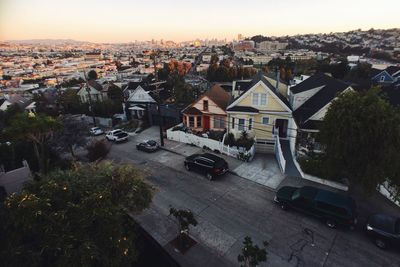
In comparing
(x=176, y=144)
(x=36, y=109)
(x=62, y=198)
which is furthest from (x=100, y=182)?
(x=36, y=109)

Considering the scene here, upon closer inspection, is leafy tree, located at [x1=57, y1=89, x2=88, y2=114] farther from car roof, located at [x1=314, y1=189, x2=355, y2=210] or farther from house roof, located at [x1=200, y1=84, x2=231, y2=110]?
car roof, located at [x1=314, y1=189, x2=355, y2=210]

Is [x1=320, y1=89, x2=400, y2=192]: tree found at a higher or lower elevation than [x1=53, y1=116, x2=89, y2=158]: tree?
higher

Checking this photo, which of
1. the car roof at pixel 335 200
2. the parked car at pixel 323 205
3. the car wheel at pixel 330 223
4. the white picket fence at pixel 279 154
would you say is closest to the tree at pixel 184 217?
the parked car at pixel 323 205

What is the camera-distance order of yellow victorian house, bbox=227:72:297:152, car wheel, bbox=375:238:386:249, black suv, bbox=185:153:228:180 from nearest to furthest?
car wheel, bbox=375:238:386:249, black suv, bbox=185:153:228:180, yellow victorian house, bbox=227:72:297:152

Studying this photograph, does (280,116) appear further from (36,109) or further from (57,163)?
(36,109)

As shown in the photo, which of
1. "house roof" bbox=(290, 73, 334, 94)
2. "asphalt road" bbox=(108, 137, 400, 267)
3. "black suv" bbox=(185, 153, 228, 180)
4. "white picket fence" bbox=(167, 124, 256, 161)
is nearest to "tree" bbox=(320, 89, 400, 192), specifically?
"asphalt road" bbox=(108, 137, 400, 267)

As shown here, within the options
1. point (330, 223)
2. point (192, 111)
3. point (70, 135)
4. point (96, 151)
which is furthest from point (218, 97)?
point (330, 223)

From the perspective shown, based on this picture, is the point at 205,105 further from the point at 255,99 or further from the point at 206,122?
the point at 255,99
